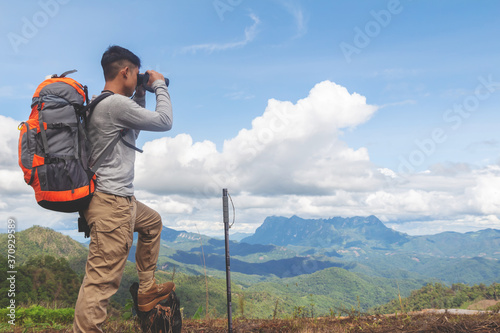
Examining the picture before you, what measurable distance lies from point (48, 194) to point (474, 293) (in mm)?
75100

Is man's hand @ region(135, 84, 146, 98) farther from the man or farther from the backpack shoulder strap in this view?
the backpack shoulder strap

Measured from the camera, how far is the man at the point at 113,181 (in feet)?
10.3

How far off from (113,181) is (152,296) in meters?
1.97

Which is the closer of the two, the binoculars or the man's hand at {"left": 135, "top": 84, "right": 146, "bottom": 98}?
the binoculars

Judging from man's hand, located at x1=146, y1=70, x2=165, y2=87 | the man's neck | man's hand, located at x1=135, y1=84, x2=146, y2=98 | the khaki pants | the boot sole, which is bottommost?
the boot sole

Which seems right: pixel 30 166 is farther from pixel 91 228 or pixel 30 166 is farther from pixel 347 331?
pixel 347 331

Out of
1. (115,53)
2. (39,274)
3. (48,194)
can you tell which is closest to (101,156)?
(48,194)

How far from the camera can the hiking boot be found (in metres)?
4.45

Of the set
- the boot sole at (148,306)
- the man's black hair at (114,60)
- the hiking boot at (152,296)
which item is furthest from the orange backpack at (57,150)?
the boot sole at (148,306)

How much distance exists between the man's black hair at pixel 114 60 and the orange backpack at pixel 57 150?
1.55 ft

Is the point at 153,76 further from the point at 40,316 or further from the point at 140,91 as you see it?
the point at 40,316

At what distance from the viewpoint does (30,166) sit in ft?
9.64

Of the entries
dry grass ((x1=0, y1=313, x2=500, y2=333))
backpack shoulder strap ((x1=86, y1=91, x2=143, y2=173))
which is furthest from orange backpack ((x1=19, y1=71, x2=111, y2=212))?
dry grass ((x1=0, y1=313, x2=500, y2=333))

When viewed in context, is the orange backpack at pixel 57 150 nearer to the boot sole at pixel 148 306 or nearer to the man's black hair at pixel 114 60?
the man's black hair at pixel 114 60
